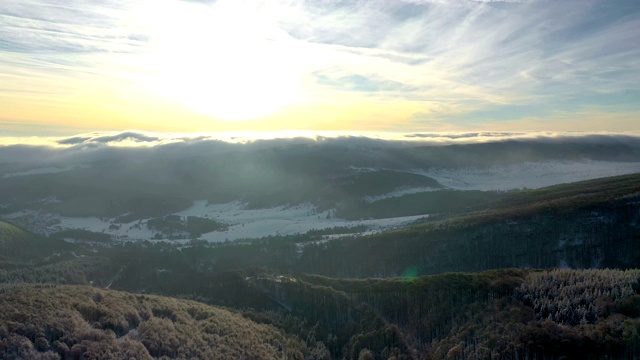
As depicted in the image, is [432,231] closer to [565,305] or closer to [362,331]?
[362,331]

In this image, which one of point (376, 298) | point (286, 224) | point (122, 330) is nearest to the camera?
point (122, 330)

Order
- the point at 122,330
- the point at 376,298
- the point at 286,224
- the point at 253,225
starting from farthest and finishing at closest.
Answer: the point at 253,225
the point at 286,224
the point at 376,298
the point at 122,330

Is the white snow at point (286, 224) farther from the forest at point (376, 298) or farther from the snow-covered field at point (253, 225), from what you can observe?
the forest at point (376, 298)

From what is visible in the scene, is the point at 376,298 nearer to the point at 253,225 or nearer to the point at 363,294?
the point at 363,294

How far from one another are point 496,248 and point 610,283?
146 feet

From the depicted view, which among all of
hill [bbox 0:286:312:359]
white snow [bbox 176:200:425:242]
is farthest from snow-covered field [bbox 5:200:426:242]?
hill [bbox 0:286:312:359]

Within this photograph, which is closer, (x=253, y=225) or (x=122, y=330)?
(x=122, y=330)

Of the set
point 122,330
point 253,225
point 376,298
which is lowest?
point 253,225

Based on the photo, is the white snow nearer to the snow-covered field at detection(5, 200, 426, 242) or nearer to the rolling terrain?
the snow-covered field at detection(5, 200, 426, 242)

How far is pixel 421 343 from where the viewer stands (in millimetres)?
48531

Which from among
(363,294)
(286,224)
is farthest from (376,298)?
(286,224)

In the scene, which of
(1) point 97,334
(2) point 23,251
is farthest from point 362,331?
(2) point 23,251

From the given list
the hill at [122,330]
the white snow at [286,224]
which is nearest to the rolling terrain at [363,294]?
the hill at [122,330]

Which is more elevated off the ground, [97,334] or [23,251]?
[97,334]
